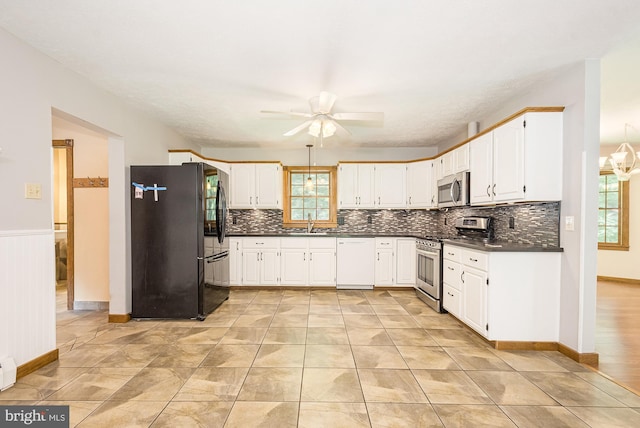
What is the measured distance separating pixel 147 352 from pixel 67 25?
8.64ft

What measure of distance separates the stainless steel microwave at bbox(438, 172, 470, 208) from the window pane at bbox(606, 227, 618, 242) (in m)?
4.07

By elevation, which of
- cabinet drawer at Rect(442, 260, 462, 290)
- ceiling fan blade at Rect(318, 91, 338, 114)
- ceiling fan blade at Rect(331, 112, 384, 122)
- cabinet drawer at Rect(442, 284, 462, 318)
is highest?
ceiling fan blade at Rect(318, 91, 338, 114)

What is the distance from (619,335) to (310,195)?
457cm

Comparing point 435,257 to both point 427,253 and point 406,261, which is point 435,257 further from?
point 406,261

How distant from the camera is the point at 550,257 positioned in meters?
2.82

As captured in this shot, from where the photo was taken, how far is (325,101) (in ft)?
9.55

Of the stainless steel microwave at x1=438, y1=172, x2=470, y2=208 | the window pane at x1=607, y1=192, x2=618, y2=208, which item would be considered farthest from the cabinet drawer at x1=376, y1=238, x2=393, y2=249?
the window pane at x1=607, y1=192, x2=618, y2=208

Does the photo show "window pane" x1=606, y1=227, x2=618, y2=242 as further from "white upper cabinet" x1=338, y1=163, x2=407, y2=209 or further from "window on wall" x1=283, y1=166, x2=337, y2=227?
"window on wall" x1=283, y1=166, x2=337, y2=227

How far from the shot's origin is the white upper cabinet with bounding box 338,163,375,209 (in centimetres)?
556

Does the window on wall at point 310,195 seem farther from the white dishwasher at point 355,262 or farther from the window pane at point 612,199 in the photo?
the window pane at point 612,199

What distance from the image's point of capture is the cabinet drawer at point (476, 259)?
295 cm

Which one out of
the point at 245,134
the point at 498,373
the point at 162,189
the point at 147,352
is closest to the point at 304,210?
the point at 245,134

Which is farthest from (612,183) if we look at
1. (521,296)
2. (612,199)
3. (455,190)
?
(521,296)

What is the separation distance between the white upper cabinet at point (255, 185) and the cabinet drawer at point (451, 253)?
113 inches
